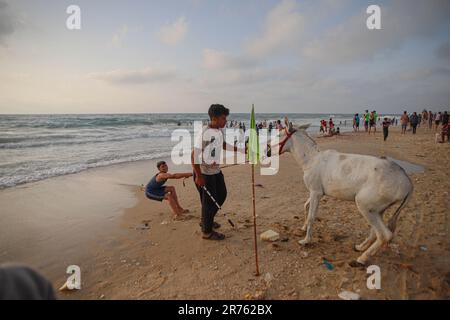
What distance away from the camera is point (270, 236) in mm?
5340


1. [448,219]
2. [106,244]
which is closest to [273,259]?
[106,244]

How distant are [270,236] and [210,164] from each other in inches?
76.0

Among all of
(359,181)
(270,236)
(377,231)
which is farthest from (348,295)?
(270,236)

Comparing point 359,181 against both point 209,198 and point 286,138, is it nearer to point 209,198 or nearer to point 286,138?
point 286,138

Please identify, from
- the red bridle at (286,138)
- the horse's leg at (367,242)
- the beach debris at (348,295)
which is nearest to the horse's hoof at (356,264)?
the horse's leg at (367,242)

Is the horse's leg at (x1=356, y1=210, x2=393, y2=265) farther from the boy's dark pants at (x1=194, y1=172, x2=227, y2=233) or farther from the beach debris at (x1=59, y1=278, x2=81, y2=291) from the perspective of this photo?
the beach debris at (x1=59, y1=278, x2=81, y2=291)

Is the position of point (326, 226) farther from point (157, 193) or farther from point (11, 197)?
point (11, 197)

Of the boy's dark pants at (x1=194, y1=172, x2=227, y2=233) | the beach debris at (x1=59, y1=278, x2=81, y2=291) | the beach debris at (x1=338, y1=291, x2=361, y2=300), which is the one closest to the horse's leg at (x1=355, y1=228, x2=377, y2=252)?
the beach debris at (x1=338, y1=291, x2=361, y2=300)

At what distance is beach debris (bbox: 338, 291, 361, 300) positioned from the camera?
3.61 metres

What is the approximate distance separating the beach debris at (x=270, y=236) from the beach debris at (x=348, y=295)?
69.5 inches

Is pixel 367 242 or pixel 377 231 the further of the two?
pixel 367 242

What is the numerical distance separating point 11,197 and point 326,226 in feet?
31.2

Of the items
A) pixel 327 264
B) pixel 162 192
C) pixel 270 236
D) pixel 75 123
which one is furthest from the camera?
pixel 75 123

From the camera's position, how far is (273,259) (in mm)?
4680
